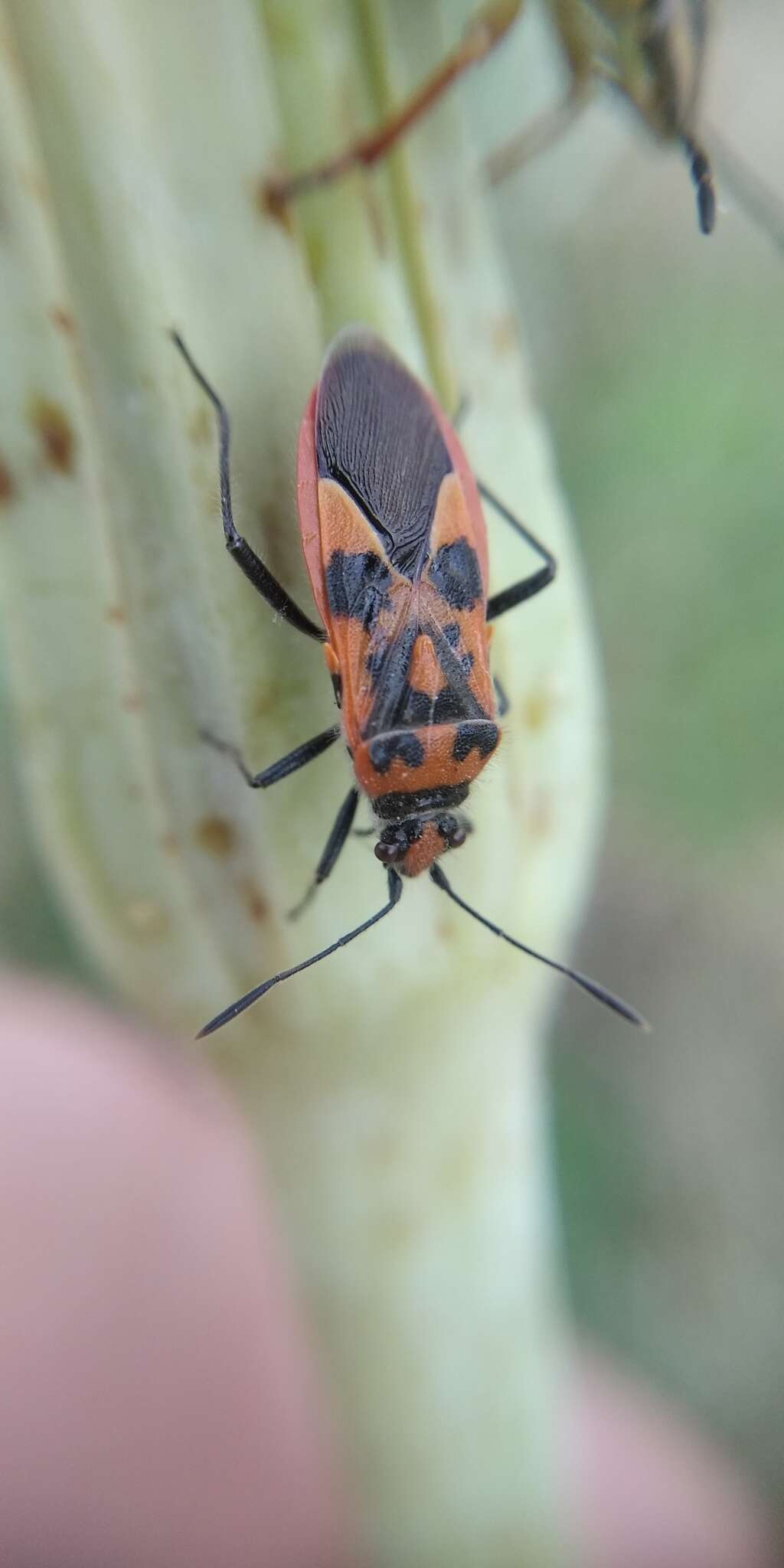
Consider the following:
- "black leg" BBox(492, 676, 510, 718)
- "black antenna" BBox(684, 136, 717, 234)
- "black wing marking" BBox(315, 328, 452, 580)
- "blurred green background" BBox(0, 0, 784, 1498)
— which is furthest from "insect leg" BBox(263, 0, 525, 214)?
"blurred green background" BBox(0, 0, 784, 1498)

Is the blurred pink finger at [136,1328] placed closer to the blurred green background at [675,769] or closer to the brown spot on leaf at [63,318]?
the blurred green background at [675,769]

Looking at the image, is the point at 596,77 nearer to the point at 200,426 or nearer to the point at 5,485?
the point at 200,426

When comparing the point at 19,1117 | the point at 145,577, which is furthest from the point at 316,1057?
the point at 19,1117

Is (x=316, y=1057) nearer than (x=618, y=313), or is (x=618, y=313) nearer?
(x=316, y=1057)

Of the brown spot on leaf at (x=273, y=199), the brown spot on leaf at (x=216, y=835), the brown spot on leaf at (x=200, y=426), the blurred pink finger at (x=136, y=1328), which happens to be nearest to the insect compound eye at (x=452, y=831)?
the brown spot on leaf at (x=216, y=835)

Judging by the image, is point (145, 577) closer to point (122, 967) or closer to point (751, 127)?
point (122, 967)
